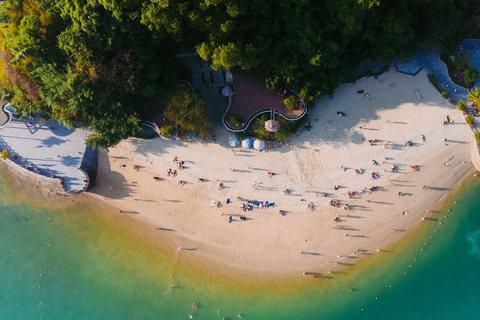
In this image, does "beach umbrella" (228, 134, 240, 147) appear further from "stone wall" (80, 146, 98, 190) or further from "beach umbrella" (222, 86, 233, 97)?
"stone wall" (80, 146, 98, 190)

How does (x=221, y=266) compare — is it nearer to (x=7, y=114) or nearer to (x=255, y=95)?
(x=255, y=95)

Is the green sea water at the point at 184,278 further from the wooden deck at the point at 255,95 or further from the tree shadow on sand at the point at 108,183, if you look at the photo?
the wooden deck at the point at 255,95

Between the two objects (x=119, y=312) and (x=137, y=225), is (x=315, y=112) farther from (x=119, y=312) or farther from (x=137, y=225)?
(x=119, y=312)

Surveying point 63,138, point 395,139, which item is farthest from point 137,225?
point 395,139

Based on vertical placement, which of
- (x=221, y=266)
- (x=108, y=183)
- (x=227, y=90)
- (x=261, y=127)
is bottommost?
(x=221, y=266)

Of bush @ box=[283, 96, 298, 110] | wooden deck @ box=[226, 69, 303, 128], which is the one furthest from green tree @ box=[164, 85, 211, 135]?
bush @ box=[283, 96, 298, 110]

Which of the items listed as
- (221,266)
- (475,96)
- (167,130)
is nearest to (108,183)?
(167,130)
